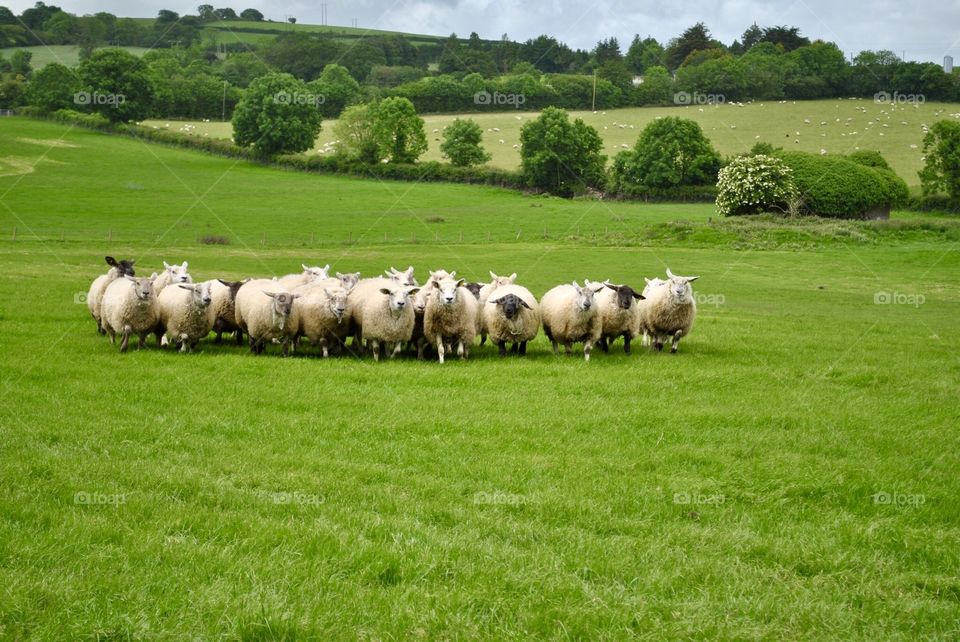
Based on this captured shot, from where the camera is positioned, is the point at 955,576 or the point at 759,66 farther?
the point at 759,66

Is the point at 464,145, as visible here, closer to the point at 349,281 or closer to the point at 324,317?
the point at 349,281

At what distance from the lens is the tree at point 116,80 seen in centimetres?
9300

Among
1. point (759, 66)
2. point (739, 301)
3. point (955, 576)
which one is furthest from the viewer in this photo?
point (759, 66)

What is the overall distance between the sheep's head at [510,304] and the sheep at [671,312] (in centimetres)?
327

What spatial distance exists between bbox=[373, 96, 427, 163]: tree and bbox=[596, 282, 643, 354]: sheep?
254 ft

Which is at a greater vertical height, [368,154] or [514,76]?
[514,76]

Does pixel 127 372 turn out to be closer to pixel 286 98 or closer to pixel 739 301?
pixel 739 301

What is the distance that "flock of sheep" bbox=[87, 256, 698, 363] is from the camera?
1944 centimetres

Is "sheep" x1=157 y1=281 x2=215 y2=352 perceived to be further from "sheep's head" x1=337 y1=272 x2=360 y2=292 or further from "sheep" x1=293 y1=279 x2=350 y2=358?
"sheep's head" x1=337 y1=272 x2=360 y2=292

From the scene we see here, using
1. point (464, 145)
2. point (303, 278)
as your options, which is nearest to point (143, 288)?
point (303, 278)

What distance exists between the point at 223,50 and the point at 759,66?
245ft

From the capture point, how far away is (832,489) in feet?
33.9

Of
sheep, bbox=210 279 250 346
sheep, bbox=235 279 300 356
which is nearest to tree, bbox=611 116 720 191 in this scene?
sheep, bbox=210 279 250 346

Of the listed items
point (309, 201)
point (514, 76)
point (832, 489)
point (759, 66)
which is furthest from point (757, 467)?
point (759, 66)
